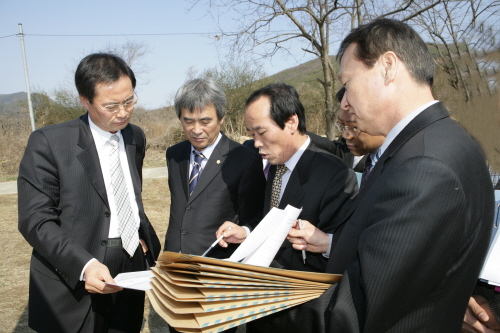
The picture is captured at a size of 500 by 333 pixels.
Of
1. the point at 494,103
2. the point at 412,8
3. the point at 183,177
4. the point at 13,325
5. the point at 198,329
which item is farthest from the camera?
the point at 412,8

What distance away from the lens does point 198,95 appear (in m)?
2.73

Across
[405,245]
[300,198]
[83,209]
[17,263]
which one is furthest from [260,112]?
[17,263]

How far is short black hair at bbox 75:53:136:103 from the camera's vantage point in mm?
2375

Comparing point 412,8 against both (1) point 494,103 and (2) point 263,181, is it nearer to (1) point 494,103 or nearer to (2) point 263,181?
(2) point 263,181

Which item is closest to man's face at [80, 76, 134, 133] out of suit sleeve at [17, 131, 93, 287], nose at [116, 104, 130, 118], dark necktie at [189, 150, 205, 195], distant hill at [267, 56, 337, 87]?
nose at [116, 104, 130, 118]

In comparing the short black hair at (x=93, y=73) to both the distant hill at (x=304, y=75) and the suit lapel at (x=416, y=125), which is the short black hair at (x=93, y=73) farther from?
the distant hill at (x=304, y=75)

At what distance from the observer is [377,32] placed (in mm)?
1268

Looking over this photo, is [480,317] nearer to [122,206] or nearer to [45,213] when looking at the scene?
[122,206]

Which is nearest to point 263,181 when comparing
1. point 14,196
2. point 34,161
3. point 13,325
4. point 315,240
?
point 315,240

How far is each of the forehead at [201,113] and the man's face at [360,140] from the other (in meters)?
0.89

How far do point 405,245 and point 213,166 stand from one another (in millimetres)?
1889

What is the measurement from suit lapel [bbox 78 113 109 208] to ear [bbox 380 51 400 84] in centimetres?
178

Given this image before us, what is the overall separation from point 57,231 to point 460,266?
77.7 inches

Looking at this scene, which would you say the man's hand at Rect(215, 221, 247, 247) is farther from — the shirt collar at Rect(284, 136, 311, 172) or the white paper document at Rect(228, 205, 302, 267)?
the white paper document at Rect(228, 205, 302, 267)
